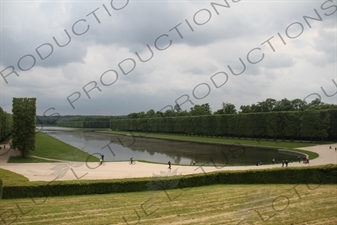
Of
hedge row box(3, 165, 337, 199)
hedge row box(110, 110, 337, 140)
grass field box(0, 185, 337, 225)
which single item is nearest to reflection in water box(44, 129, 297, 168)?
hedge row box(3, 165, 337, 199)

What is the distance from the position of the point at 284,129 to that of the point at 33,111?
39987 millimetres

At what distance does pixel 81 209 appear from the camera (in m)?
10.8

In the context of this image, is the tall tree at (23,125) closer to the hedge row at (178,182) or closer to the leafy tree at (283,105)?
the hedge row at (178,182)

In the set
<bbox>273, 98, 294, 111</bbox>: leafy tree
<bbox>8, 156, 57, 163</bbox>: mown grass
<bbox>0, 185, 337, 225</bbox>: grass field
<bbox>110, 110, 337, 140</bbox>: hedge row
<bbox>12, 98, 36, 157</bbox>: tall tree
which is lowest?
<bbox>273, 98, 294, 111</bbox>: leafy tree

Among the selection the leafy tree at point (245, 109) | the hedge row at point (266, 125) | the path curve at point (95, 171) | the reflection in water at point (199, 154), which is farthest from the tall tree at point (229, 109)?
the path curve at point (95, 171)

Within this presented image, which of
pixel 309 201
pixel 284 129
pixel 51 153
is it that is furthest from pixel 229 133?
pixel 309 201

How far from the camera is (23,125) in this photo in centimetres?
3127

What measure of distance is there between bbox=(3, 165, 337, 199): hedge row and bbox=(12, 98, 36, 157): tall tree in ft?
62.9

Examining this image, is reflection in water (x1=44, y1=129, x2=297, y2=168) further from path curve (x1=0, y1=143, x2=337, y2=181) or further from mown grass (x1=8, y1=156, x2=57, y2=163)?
mown grass (x1=8, y1=156, x2=57, y2=163)

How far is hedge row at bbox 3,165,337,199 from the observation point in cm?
1361

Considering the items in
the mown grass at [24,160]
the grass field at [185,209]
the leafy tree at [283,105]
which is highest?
the mown grass at [24,160]

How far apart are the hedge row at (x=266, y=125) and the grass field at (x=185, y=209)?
3892cm

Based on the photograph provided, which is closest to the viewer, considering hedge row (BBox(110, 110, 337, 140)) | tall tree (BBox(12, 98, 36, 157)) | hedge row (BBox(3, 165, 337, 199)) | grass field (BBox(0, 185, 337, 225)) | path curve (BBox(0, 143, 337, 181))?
grass field (BBox(0, 185, 337, 225))

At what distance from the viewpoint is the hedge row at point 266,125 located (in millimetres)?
48344
